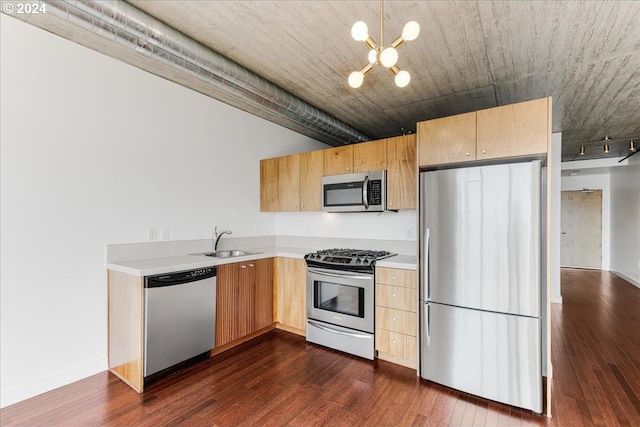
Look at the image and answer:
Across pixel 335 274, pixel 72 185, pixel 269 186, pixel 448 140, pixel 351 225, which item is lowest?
pixel 335 274

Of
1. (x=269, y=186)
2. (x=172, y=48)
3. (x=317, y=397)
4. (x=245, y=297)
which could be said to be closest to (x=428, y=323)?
(x=317, y=397)

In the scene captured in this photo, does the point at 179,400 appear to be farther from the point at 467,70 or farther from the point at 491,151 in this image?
the point at 467,70

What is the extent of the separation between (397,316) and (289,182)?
2.15 m

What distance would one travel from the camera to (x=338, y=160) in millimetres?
3688

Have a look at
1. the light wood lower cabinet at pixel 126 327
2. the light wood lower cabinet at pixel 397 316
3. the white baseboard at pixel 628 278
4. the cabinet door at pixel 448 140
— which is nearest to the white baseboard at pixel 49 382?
the light wood lower cabinet at pixel 126 327

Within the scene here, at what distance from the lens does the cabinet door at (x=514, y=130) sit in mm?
2203

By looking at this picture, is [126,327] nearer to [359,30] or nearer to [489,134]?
[359,30]

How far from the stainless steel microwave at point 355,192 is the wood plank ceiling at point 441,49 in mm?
941

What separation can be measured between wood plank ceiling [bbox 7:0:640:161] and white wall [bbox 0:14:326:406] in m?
0.31

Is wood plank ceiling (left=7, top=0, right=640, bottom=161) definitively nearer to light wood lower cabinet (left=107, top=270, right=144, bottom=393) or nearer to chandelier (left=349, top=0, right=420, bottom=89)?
chandelier (left=349, top=0, right=420, bottom=89)

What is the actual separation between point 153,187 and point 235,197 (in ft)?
3.48

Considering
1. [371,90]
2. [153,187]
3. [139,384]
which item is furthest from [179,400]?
[371,90]

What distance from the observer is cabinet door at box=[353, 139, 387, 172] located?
11.0 feet

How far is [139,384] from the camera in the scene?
2.42 metres
